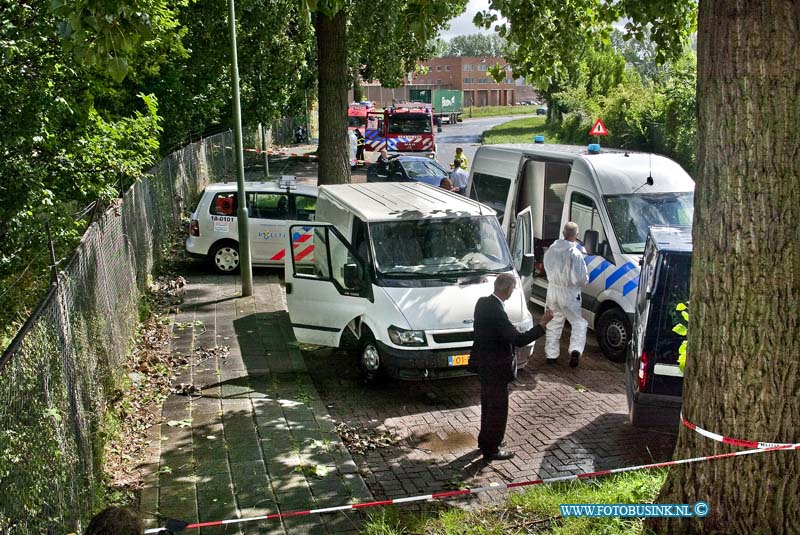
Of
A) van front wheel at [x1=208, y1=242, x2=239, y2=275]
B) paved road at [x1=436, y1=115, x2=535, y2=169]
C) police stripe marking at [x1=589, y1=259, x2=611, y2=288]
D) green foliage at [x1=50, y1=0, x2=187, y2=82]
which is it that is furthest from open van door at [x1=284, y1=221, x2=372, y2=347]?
paved road at [x1=436, y1=115, x2=535, y2=169]

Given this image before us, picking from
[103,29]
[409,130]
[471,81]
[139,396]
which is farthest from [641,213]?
[471,81]

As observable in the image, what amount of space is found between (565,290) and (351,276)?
2774 mm

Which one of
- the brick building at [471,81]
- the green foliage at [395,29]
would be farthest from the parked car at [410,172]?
the brick building at [471,81]

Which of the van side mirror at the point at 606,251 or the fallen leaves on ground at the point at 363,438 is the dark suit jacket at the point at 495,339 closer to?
the fallen leaves on ground at the point at 363,438

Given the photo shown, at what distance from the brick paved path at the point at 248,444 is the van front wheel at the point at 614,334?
12.6 ft

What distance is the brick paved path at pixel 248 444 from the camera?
644cm

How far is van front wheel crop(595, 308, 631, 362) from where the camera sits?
10.5m

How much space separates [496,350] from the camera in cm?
719

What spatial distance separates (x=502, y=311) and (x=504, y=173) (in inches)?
271

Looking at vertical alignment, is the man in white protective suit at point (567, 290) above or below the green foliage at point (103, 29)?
below

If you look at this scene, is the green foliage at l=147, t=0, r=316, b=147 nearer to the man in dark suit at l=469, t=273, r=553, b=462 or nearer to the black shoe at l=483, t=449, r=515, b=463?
the man in dark suit at l=469, t=273, r=553, b=462

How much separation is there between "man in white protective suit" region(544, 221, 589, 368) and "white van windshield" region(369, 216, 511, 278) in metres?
0.73

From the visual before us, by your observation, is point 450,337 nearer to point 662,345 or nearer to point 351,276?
point 351,276

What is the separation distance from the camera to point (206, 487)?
6.76 meters
